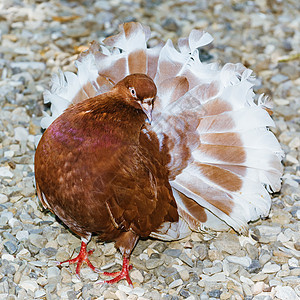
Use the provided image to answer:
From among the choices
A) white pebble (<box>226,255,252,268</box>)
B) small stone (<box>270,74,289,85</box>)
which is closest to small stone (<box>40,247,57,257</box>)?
white pebble (<box>226,255,252,268</box>)

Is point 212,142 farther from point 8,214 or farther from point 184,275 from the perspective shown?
point 8,214

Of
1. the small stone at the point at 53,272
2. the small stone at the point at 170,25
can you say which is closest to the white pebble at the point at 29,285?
the small stone at the point at 53,272

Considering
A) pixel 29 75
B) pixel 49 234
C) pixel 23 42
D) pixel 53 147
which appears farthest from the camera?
pixel 23 42

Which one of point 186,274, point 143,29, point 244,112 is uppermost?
point 143,29

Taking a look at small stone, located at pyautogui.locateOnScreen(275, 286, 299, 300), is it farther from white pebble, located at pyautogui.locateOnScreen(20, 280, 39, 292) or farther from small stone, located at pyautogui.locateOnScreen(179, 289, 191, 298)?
white pebble, located at pyautogui.locateOnScreen(20, 280, 39, 292)

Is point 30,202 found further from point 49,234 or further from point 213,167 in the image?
point 213,167

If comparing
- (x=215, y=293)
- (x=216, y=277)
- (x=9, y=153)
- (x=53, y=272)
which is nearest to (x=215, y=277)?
(x=216, y=277)

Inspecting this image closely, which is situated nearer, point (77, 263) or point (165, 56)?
point (77, 263)

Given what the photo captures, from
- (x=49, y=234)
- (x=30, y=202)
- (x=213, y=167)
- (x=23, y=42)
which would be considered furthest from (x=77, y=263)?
(x=23, y=42)
